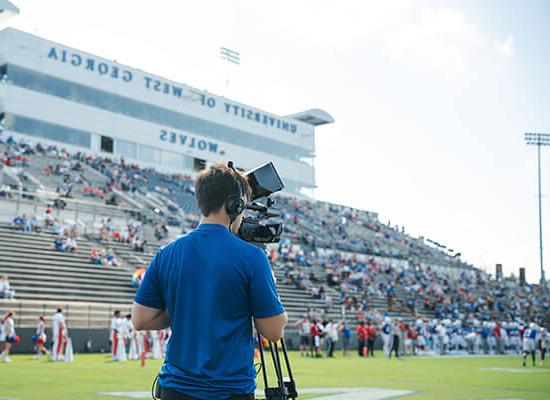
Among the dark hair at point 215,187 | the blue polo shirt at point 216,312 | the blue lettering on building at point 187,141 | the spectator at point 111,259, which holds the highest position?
the blue lettering on building at point 187,141

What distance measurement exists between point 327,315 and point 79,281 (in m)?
12.8

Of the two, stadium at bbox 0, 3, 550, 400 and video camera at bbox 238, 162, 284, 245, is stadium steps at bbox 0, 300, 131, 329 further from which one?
video camera at bbox 238, 162, 284, 245

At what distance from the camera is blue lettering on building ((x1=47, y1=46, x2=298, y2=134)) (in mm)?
48016

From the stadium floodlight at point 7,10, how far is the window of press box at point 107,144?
44.9 feet

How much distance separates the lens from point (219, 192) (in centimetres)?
328

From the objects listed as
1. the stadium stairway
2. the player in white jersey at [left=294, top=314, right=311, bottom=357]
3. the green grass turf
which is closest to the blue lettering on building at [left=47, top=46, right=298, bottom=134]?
the stadium stairway

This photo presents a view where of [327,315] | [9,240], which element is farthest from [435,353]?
[9,240]

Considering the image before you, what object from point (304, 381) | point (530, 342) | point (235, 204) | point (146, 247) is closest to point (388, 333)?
point (530, 342)

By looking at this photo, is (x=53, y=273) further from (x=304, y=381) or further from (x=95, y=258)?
(x=304, y=381)

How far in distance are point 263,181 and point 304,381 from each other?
36.8 ft

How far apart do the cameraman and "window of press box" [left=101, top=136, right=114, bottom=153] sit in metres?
46.9

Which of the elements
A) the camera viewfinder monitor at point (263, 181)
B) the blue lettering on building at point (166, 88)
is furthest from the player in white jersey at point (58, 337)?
the blue lettering on building at point (166, 88)

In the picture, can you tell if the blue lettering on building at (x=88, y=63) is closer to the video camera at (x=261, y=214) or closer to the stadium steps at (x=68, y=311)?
the stadium steps at (x=68, y=311)

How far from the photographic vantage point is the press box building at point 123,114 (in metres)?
44.9
